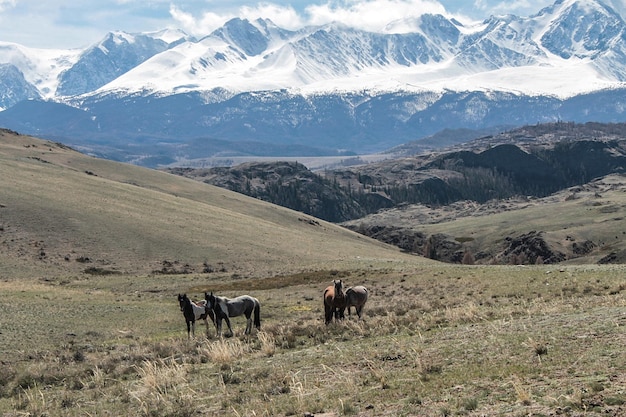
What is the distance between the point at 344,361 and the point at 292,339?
5470 millimetres

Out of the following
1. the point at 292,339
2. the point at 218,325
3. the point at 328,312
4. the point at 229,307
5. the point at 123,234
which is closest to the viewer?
the point at 292,339

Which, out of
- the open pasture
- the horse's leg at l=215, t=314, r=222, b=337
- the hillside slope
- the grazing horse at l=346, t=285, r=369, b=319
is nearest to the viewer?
the open pasture

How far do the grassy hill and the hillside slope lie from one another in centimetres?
39

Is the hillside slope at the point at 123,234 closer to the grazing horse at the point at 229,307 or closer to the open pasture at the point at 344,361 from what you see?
the open pasture at the point at 344,361

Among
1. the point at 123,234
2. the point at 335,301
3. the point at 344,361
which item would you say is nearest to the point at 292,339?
the point at 335,301

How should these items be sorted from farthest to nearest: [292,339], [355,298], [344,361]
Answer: [355,298], [292,339], [344,361]

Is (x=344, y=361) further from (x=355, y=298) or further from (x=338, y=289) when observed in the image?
(x=355, y=298)

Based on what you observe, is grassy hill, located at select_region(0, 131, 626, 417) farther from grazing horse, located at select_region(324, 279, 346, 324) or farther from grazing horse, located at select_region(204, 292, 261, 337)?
grazing horse, located at select_region(324, 279, 346, 324)

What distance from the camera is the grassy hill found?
15383 mm

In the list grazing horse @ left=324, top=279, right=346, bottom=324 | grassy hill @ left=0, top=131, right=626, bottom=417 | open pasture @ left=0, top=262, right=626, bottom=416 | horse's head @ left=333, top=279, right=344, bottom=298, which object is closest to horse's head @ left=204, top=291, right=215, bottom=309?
open pasture @ left=0, top=262, right=626, bottom=416

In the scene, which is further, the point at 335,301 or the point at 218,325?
the point at 335,301

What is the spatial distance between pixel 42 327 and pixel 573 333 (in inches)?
998

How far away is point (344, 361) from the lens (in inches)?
786

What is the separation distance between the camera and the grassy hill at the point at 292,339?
15.4 m
